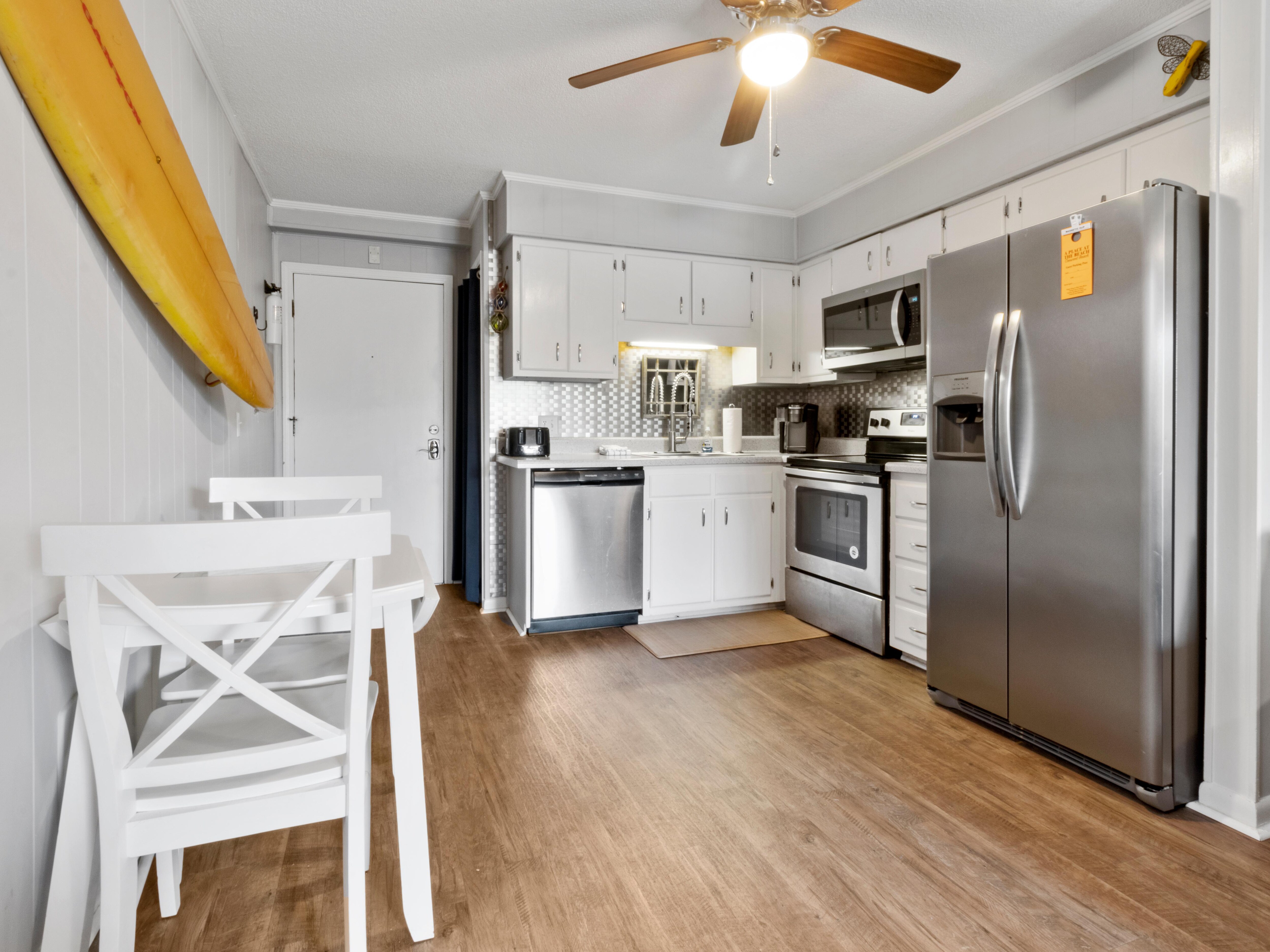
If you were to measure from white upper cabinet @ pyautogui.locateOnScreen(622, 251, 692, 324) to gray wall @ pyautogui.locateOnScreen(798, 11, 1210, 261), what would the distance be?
0.94 meters

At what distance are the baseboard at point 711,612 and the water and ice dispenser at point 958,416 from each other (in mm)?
1690

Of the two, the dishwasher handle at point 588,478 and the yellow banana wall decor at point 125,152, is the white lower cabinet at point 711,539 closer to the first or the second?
the dishwasher handle at point 588,478

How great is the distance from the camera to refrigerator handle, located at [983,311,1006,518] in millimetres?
2297

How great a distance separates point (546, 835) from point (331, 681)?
71 centimetres

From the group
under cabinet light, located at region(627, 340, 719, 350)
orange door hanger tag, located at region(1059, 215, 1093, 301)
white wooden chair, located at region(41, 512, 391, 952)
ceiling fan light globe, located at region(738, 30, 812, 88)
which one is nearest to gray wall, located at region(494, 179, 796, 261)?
under cabinet light, located at region(627, 340, 719, 350)

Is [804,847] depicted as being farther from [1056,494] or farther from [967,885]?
[1056,494]

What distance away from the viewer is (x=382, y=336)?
15.2 ft

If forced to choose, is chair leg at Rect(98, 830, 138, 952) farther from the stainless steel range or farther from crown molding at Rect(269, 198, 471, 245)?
crown molding at Rect(269, 198, 471, 245)

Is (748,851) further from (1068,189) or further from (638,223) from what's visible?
(638,223)

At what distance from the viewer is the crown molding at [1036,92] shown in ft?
7.81

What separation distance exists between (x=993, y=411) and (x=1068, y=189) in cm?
126

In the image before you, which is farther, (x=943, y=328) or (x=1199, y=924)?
(x=943, y=328)

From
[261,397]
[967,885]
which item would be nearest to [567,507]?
[261,397]

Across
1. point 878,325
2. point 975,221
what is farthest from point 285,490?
point 975,221
